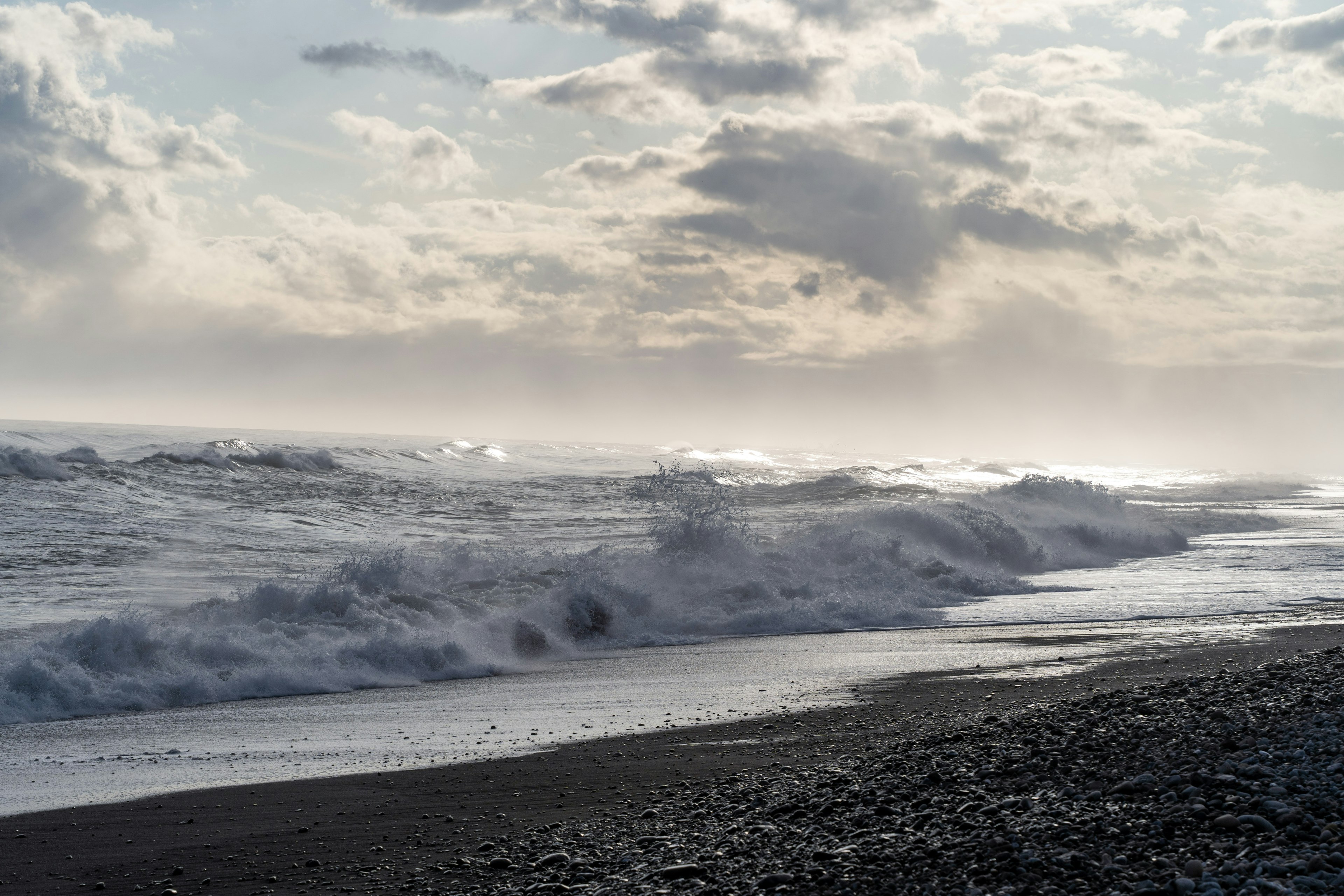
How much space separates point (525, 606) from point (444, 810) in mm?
7547

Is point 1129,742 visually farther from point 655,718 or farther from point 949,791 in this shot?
point 655,718

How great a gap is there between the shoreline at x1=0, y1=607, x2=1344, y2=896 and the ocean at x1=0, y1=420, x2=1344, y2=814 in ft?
1.35

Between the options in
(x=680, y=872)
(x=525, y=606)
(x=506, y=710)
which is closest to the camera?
(x=680, y=872)

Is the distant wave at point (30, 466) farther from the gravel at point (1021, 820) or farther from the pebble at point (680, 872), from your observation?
the pebble at point (680, 872)

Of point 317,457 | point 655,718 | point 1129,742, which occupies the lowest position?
point 655,718

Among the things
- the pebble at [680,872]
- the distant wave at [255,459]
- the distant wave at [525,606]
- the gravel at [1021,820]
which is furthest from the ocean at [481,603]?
the pebble at [680,872]

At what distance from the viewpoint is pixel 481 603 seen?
43.3ft

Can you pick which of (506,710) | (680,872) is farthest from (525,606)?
(680,872)

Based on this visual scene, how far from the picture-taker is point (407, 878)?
4.56 m

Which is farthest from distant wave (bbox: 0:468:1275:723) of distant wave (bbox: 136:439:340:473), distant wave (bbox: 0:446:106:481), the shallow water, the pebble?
distant wave (bbox: 136:439:340:473)

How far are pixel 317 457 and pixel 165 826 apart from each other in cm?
2987

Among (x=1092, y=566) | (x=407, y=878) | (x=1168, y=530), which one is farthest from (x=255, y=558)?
(x=1168, y=530)

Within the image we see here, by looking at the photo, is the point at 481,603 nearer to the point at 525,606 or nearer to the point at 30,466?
the point at 525,606

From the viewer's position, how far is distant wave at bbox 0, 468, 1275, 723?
962 centimetres
